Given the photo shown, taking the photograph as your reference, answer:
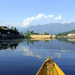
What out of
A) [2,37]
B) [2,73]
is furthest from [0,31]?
[2,73]

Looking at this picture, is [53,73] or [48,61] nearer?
[53,73]

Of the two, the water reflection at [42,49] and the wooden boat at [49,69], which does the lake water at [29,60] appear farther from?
the wooden boat at [49,69]

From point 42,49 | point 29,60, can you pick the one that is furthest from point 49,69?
point 42,49

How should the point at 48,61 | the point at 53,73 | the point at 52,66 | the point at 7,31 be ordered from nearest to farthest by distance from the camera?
the point at 53,73
the point at 52,66
the point at 48,61
the point at 7,31

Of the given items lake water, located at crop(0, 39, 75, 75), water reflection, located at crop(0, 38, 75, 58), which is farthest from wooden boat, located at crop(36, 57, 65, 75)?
water reflection, located at crop(0, 38, 75, 58)

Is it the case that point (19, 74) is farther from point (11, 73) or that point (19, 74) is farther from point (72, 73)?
point (72, 73)

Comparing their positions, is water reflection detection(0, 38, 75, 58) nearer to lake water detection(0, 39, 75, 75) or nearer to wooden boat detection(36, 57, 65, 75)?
lake water detection(0, 39, 75, 75)

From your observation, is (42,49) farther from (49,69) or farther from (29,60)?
(49,69)

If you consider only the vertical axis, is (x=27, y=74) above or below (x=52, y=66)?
below

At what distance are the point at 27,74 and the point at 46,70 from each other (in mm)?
2602

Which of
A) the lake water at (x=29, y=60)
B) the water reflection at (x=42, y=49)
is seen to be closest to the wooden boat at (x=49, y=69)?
the lake water at (x=29, y=60)

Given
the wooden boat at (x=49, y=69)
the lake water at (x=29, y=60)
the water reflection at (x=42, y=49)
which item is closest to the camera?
the wooden boat at (x=49, y=69)

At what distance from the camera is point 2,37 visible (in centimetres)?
10375

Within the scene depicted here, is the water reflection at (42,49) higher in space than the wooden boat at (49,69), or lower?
lower
